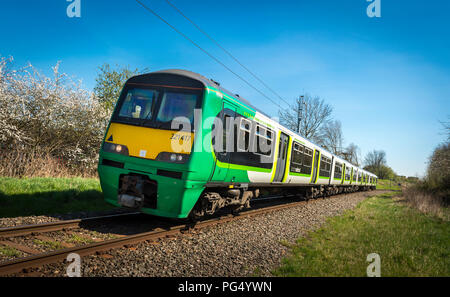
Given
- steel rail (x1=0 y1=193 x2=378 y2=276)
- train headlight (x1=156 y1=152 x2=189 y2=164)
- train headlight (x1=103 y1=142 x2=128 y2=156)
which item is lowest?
steel rail (x1=0 y1=193 x2=378 y2=276)

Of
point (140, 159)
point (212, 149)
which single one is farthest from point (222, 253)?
point (140, 159)

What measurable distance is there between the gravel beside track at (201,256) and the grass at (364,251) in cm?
43

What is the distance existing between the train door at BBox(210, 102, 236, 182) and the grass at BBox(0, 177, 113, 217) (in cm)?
382

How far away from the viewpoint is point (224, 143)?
5832mm

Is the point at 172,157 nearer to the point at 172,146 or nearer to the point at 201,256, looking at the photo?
the point at 172,146

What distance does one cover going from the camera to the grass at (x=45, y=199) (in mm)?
6137

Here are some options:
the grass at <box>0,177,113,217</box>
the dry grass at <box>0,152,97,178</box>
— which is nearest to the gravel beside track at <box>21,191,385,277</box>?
the grass at <box>0,177,113,217</box>

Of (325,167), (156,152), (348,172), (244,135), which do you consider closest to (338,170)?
(325,167)

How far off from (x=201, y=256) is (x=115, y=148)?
9.13 ft

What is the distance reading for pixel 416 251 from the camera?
5961 millimetres

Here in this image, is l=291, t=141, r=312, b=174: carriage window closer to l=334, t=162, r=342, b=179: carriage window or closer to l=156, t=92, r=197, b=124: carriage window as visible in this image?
l=156, t=92, r=197, b=124: carriage window

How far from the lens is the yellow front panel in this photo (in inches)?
193
